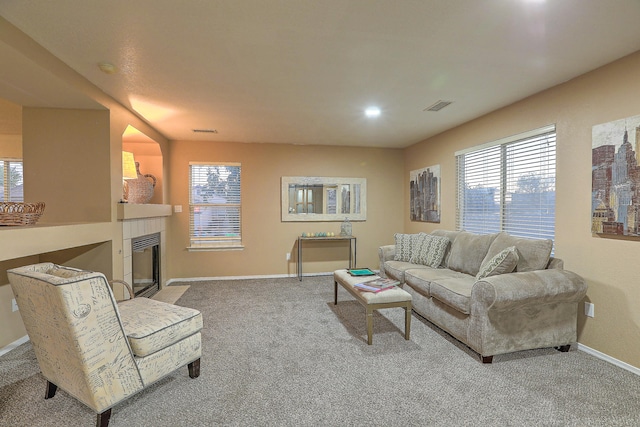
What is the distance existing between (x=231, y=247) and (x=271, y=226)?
2.58 feet

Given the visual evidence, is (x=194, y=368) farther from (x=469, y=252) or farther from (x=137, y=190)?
(x=469, y=252)

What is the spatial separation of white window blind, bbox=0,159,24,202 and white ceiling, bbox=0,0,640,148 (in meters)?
2.37

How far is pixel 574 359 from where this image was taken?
7.88 ft

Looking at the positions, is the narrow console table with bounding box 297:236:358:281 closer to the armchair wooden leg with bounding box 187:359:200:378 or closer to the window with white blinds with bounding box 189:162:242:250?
the window with white blinds with bounding box 189:162:242:250

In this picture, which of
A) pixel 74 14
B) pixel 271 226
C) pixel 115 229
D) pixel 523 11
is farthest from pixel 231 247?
pixel 523 11

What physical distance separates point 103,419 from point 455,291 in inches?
105

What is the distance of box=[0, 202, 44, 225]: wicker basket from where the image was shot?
6.98 ft

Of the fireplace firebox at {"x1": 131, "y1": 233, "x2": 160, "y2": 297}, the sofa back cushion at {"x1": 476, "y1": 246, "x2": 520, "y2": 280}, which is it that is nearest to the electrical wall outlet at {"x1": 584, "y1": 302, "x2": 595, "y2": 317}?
the sofa back cushion at {"x1": 476, "y1": 246, "x2": 520, "y2": 280}

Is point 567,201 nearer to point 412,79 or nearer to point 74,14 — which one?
point 412,79

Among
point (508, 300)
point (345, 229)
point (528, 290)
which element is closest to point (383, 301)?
point (508, 300)

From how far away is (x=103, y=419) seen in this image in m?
1.60

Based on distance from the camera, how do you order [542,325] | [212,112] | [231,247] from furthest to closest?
[231,247]
[212,112]
[542,325]

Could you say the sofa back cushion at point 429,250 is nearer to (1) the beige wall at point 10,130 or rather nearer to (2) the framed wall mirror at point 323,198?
(2) the framed wall mirror at point 323,198

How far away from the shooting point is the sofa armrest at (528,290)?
2254mm
